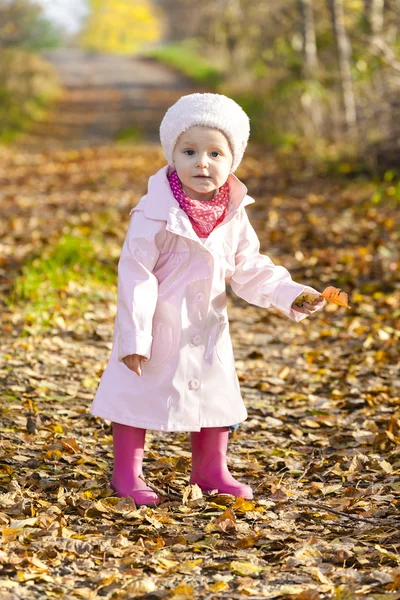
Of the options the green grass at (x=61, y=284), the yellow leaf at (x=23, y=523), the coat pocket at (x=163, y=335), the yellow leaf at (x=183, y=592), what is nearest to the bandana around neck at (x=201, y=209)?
the coat pocket at (x=163, y=335)

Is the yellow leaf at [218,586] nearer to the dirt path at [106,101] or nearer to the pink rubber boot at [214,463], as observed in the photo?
the pink rubber boot at [214,463]

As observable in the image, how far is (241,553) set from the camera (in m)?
3.24

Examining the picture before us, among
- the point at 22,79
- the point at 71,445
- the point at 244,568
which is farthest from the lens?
the point at 22,79

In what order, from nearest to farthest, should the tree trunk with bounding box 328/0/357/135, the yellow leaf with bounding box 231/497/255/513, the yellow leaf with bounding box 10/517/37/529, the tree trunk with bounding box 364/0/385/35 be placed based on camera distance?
the yellow leaf with bounding box 10/517/37/529
the yellow leaf with bounding box 231/497/255/513
the tree trunk with bounding box 364/0/385/35
the tree trunk with bounding box 328/0/357/135

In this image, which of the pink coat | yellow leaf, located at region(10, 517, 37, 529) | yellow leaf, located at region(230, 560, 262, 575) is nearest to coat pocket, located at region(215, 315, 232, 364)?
the pink coat

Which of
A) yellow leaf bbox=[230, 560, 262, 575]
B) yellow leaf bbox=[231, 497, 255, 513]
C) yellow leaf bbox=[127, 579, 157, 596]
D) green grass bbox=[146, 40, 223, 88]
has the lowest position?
yellow leaf bbox=[127, 579, 157, 596]

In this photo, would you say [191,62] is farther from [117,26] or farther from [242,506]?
[242,506]

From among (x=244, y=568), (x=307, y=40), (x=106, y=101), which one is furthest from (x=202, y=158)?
(x=106, y=101)

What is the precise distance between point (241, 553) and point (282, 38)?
14.6 meters

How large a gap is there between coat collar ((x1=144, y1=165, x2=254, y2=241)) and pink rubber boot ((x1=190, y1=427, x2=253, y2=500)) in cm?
86

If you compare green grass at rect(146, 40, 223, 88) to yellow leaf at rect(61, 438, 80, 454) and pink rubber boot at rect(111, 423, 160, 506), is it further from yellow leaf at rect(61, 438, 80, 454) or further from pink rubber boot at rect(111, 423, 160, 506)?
pink rubber boot at rect(111, 423, 160, 506)

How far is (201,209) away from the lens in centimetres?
360

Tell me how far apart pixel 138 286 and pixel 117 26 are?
198 feet

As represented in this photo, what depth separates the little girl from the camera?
11.5ft
